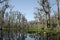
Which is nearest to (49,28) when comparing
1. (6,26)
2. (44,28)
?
(44,28)

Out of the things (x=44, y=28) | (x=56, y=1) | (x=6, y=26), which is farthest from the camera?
(x=6, y=26)

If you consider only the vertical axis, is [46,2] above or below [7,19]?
above

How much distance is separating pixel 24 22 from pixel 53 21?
105 ft

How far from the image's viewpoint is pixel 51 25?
55.5 m

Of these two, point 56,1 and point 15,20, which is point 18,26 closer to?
point 15,20

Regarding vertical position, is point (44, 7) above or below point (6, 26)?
above

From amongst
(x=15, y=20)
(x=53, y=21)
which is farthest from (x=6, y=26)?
(x=53, y=21)

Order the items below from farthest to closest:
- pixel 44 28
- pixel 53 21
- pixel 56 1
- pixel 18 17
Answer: pixel 18 17, pixel 53 21, pixel 44 28, pixel 56 1

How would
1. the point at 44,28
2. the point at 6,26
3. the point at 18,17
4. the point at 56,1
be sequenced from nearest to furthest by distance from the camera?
1. the point at 56,1
2. the point at 44,28
3. the point at 6,26
4. the point at 18,17

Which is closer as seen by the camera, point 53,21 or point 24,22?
point 53,21

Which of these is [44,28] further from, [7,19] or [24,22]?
[24,22]

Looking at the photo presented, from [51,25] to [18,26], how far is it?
1400 inches

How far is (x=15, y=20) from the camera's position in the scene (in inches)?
3494

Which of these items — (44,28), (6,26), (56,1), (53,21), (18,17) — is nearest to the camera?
(56,1)
